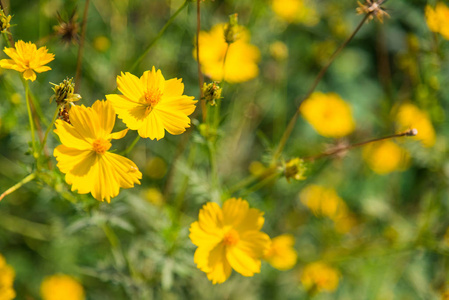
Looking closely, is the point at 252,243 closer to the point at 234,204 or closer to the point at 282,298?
the point at 234,204

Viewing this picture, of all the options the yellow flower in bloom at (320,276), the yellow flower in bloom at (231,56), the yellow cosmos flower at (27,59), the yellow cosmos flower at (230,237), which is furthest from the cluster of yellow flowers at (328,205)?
the yellow cosmos flower at (27,59)

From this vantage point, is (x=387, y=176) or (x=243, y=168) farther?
(x=387, y=176)

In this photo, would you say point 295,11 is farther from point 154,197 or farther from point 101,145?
point 101,145

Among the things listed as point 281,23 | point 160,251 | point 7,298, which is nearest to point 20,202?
point 7,298

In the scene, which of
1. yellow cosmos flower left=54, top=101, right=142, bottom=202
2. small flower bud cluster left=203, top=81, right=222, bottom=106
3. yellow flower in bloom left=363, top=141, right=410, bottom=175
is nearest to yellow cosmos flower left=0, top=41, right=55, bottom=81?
yellow cosmos flower left=54, top=101, right=142, bottom=202

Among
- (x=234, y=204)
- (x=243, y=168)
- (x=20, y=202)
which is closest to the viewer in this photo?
(x=234, y=204)

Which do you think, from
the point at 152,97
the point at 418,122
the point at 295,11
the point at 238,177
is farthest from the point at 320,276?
the point at 295,11
